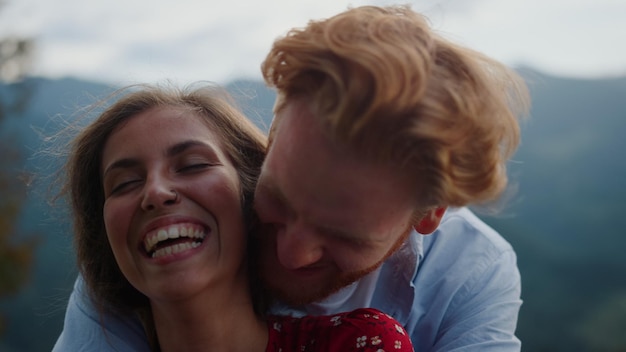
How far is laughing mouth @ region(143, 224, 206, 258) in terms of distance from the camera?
1691 millimetres

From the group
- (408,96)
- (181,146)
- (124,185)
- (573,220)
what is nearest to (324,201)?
(408,96)

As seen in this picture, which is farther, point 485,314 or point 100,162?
point 485,314

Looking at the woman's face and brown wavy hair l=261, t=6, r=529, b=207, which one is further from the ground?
brown wavy hair l=261, t=6, r=529, b=207

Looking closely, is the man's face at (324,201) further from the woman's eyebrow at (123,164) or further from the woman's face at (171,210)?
the woman's eyebrow at (123,164)

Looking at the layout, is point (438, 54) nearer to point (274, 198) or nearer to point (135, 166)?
point (274, 198)

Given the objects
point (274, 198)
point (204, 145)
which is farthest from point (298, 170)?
point (204, 145)

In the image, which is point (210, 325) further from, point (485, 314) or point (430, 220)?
point (485, 314)

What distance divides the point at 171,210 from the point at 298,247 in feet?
1.12

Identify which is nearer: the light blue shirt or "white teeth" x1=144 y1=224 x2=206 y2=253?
"white teeth" x1=144 y1=224 x2=206 y2=253

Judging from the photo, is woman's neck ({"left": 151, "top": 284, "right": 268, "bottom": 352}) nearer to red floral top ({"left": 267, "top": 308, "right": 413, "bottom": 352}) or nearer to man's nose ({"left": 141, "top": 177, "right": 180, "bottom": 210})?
red floral top ({"left": 267, "top": 308, "right": 413, "bottom": 352})

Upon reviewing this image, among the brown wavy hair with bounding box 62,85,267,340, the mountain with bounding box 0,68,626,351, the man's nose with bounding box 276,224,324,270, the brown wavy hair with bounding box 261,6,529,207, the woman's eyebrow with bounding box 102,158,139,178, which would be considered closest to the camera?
the brown wavy hair with bounding box 261,6,529,207

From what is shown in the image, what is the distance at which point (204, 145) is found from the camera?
185 cm

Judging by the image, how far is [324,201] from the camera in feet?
4.88

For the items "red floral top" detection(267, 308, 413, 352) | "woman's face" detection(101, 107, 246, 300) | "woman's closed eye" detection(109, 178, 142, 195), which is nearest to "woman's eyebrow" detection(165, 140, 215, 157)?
"woman's face" detection(101, 107, 246, 300)
